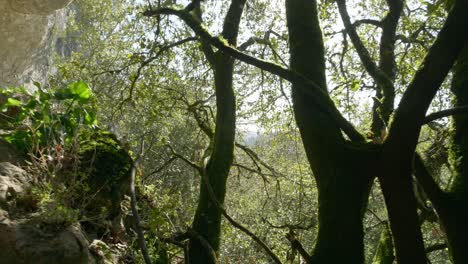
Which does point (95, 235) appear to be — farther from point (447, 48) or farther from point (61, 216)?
point (447, 48)

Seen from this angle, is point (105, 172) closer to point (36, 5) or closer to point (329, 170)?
point (329, 170)

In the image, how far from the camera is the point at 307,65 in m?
3.52

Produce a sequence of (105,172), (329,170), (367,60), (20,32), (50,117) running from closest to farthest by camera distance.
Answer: (329,170) < (50,117) < (105,172) < (367,60) < (20,32)

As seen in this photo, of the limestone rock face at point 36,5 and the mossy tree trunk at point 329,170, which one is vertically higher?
the limestone rock face at point 36,5

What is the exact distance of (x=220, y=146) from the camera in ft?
18.0

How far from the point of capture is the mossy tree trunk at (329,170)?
288cm

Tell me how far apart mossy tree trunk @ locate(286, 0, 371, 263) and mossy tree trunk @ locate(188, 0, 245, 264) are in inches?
78.1

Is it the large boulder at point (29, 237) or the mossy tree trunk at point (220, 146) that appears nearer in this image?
the large boulder at point (29, 237)

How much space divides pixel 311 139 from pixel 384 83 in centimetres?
117

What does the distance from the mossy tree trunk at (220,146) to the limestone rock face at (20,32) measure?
12.0 metres

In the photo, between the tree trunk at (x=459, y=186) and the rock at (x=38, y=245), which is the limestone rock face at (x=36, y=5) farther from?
the tree trunk at (x=459, y=186)

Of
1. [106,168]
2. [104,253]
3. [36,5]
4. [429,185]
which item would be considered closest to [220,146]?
[106,168]

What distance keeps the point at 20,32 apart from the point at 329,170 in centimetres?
1833

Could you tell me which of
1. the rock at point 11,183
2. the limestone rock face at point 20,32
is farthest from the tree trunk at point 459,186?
the limestone rock face at point 20,32
